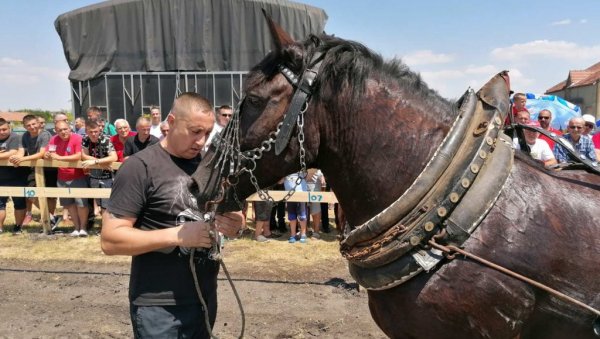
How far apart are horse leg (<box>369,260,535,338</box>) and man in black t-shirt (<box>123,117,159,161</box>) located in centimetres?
593

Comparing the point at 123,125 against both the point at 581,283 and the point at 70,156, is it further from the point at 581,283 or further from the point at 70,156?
the point at 581,283

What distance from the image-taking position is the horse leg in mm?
1622

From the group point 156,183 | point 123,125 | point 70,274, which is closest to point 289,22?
point 123,125

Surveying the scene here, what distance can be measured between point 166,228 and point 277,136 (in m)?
0.85

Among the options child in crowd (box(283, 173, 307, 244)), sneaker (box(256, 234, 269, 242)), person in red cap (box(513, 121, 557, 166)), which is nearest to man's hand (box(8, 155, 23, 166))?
sneaker (box(256, 234, 269, 242))

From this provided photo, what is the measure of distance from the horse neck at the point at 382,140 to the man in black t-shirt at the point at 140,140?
5.60m

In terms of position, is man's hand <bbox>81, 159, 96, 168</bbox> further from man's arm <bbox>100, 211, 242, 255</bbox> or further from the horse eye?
the horse eye

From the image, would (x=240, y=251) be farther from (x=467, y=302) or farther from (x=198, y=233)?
(x=467, y=302)

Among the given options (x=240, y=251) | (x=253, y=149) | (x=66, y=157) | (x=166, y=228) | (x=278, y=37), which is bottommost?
(x=240, y=251)

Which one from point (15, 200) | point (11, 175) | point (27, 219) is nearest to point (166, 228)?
point (15, 200)

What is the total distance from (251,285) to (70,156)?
4.16m

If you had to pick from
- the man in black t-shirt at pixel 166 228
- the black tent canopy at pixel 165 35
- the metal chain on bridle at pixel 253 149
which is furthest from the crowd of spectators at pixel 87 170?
the black tent canopy at pixel 165 35

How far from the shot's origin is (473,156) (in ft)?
5.52

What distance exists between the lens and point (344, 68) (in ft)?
5.83
